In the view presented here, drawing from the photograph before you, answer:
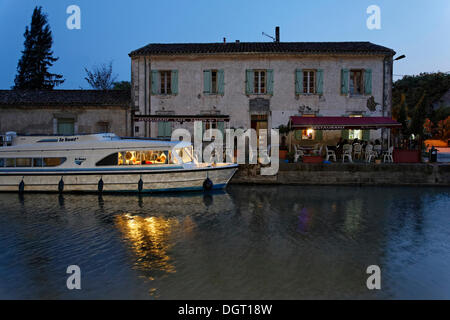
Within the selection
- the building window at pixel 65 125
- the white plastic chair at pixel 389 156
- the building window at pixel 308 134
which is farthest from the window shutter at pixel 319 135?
the building window at pixel 65 125

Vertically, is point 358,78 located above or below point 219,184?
above

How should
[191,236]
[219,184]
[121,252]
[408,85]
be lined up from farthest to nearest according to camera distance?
[408,85] → [219,184] → [191,236] → [121,252]

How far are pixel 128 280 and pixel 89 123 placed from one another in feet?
51.4

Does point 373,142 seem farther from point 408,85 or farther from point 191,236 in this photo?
point 408,85

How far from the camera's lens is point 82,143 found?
14.1 meters

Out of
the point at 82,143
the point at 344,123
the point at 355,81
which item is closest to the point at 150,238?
the point at 82,143

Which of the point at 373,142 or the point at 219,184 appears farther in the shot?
the point at 373,142

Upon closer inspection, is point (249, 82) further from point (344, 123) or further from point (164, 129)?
point (344, 123)

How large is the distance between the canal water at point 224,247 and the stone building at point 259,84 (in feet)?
25.2

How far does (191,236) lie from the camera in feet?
28.1

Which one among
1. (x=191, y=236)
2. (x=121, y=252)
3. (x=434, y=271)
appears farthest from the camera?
(x=191, y=236)
